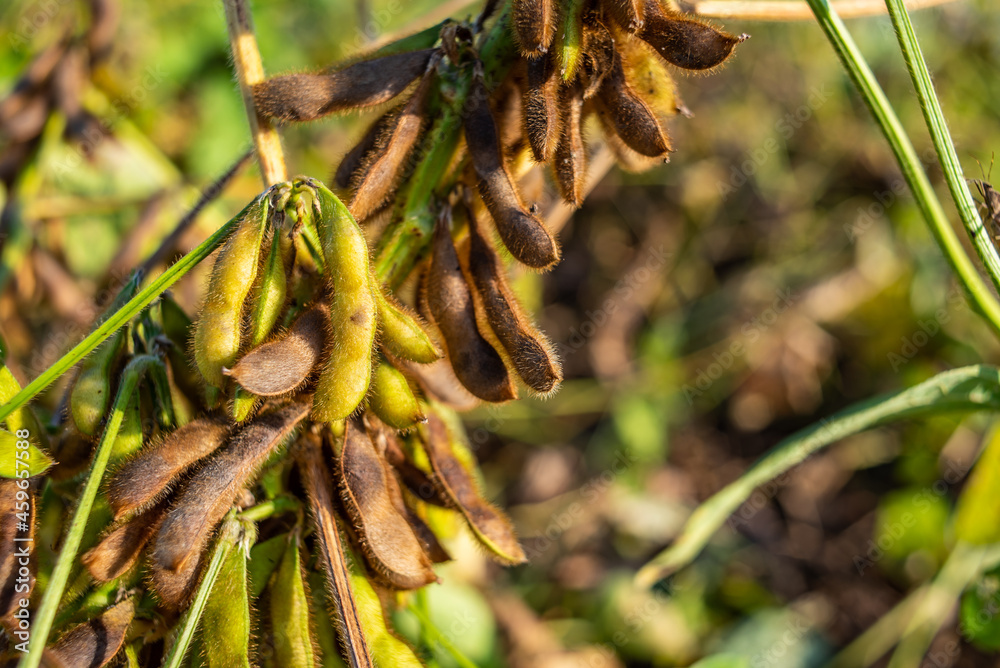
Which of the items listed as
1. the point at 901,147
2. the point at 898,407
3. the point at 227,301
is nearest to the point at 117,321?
the point at 227,301

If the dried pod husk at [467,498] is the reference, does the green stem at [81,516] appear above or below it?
above

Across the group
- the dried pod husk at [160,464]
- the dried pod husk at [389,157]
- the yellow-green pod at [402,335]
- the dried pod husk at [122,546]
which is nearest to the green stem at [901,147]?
the dried pod husk at [389,157]

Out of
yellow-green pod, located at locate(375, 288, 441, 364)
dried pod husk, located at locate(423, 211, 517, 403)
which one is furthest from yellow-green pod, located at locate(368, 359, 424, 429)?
dried pod husk, located at locate(423, 211, 517, 403)

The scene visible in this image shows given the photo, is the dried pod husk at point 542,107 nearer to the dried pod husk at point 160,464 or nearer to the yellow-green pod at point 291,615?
the dried pod husk at point 160,464

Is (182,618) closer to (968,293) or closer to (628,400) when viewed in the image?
(968,293)

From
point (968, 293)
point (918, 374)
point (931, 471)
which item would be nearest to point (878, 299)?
point (918, 374)

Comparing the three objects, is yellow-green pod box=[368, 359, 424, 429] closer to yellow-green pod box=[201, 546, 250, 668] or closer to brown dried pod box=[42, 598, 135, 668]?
yellow-green pod box=[201, 546, 250, 668]
